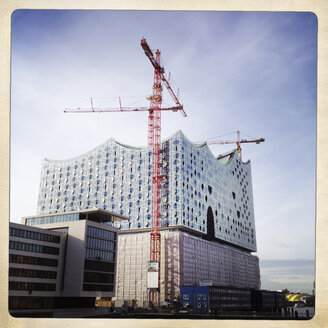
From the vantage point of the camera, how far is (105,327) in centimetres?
1141

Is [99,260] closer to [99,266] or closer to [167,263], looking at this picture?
[99,266]

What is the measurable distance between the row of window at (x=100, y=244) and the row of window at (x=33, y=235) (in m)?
2.97

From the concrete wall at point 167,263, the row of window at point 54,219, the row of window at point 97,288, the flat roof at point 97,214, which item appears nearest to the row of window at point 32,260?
the row of window at point 97,288

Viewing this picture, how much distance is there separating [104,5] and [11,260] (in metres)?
25.3

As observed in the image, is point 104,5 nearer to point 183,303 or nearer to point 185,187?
point 183,303

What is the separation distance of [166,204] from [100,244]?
13.6 m

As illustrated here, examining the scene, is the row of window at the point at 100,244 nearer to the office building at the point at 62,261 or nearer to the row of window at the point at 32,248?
the office building at the point at 62,261

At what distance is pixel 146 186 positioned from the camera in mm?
51594

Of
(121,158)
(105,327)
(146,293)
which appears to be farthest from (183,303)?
(105,327)

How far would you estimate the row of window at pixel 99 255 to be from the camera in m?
36.1

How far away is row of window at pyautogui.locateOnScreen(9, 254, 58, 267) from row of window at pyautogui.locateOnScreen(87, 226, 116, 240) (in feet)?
13.6

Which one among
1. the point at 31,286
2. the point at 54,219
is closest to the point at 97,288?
the point at 31,286

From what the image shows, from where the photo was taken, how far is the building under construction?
47.6 m

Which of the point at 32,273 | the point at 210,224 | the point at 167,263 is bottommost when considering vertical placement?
the point at 167,263
